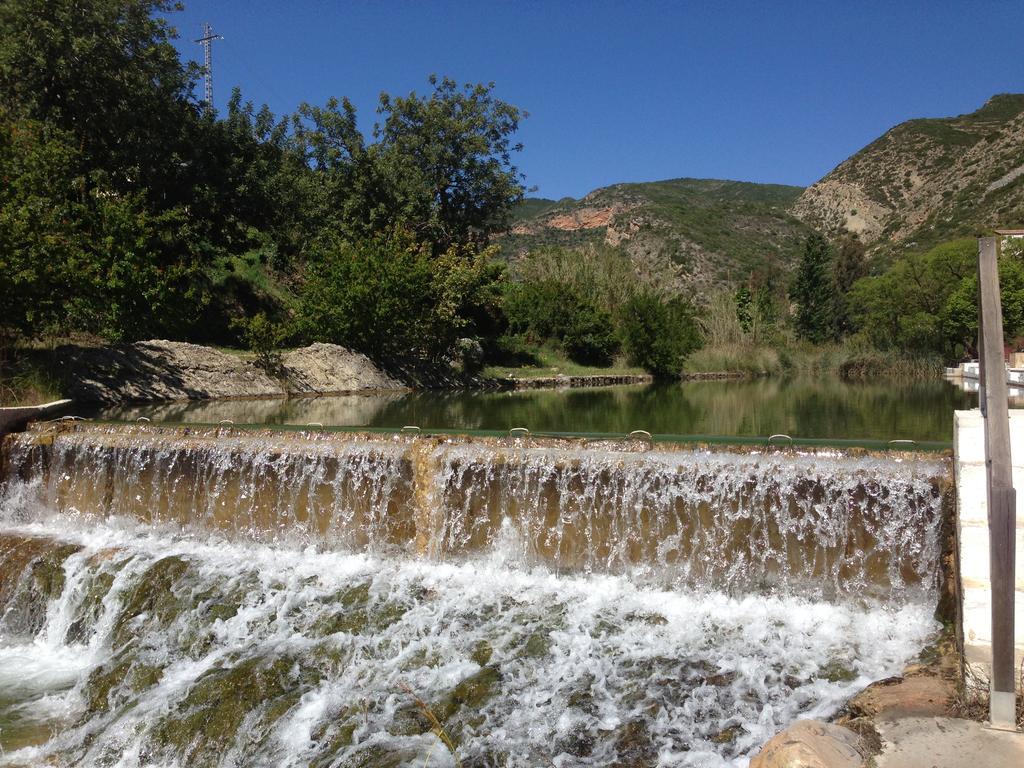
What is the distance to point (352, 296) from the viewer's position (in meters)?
21.6

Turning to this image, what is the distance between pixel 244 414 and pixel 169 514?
231 inches

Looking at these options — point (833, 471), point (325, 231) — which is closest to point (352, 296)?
point (325, 231)

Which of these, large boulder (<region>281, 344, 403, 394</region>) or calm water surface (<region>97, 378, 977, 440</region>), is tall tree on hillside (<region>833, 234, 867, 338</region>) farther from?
large boulder (<region>281, 344, 403, 394</region>)

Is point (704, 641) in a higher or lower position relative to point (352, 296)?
lower

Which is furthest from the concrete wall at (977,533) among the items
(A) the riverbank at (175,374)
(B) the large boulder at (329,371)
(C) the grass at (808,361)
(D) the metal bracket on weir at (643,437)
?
(C) the grass at (808,361)

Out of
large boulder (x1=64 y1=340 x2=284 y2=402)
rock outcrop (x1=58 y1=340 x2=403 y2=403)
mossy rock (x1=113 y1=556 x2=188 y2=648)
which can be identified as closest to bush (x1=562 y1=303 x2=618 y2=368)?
rock outcrop (x1=58 y1=340 x2=403 y2=403)

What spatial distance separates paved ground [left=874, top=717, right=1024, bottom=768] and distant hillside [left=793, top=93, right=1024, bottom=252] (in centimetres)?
5732

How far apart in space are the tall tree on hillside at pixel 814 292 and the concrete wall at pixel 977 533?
5281 cm

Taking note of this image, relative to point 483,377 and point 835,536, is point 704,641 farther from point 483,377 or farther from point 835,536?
point 483,377

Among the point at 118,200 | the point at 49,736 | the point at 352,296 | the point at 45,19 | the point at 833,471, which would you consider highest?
the point at 45,19

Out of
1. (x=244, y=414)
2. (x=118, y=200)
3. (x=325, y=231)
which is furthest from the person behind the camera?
(x=325, y=231)

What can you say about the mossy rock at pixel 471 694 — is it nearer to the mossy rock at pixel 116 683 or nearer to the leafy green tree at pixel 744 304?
the mossy rock at pixel 116 683

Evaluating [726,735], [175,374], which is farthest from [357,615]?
[175,374]

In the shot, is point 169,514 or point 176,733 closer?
point 176,733
